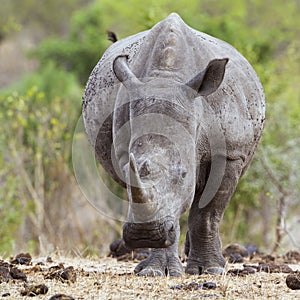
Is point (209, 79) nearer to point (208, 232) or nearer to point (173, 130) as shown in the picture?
point (173, 130)

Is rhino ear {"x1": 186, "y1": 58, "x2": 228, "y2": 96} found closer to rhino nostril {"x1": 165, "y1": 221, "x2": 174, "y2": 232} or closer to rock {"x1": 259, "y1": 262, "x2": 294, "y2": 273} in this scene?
rhino nostril {"x1": 165, "y1": 221, "x2": 174, "y2": 232}

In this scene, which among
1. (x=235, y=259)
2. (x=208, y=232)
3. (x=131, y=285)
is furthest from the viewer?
(x=235, y=259)

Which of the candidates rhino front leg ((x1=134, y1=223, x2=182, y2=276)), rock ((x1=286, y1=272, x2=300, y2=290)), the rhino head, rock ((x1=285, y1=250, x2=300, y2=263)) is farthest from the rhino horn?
rock ((x1=285, y1=250, x2=300, y2=263))

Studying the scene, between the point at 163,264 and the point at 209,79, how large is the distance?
6.06 feet

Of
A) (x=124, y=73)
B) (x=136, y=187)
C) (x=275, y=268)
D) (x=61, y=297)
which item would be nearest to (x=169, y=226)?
(x=136, y=187)

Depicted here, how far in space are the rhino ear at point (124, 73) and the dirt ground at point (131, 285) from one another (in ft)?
5.24

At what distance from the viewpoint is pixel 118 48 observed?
8.10m

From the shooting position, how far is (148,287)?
20.2ft

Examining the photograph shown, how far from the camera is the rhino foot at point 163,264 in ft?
23.5

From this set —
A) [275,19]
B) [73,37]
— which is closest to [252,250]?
[73,37]

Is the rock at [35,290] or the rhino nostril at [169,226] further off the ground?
the rhino nostril at [169,226]

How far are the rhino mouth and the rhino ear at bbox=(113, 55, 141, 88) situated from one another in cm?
124

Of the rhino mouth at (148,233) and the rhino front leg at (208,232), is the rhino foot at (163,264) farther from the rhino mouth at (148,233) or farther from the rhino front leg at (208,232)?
the rhino mouth at (148,233)

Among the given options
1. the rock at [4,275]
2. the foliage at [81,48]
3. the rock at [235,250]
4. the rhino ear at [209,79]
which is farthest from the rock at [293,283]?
the foliage at [81,48]
